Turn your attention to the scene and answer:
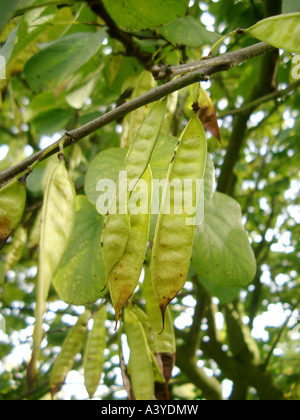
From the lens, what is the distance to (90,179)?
120 centimetres

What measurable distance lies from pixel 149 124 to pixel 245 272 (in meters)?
0.65

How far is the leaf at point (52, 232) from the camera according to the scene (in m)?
0.57

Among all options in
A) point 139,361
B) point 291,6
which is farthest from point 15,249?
point 291,6

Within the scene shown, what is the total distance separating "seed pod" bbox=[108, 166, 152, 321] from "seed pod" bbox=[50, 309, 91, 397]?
790 millimetres

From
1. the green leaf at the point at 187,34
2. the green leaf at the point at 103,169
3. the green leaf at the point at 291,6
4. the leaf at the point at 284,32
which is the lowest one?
the green leaf at the point at 103,169

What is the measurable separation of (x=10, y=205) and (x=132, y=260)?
27 cm

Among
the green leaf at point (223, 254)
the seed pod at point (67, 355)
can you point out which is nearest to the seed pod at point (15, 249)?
the seed pod at point (67, 355)

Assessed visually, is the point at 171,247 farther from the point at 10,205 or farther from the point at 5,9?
the point at 5,9

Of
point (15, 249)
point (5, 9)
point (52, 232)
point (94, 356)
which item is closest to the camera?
point (5, 9)

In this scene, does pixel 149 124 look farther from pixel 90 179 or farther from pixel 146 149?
pixel 90 179

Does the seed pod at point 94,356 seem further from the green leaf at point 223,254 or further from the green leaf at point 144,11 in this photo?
the green leaf at point 144,11

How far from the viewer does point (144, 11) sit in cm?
118

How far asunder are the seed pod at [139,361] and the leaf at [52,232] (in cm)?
70

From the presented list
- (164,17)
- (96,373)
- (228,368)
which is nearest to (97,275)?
(96,373)
